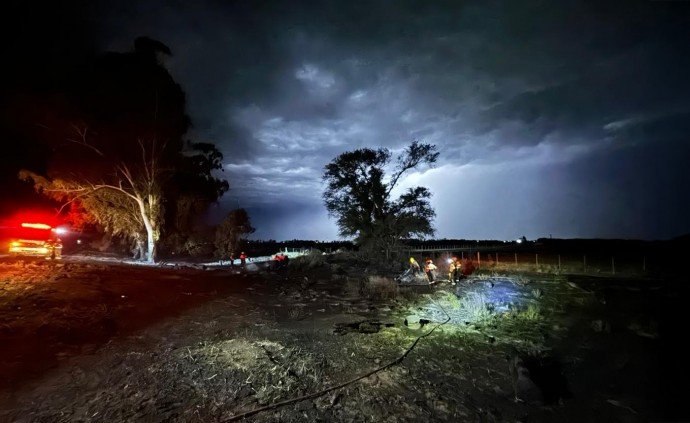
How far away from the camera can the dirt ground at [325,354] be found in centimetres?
661

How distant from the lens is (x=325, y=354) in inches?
361

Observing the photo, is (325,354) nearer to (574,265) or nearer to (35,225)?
(35,225)

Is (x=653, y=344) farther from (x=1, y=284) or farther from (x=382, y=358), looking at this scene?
(x=1, y=284)

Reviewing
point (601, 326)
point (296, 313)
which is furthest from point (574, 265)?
point (296, 313)

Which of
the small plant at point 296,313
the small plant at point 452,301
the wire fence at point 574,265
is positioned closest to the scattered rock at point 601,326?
the small plant at point 452,301

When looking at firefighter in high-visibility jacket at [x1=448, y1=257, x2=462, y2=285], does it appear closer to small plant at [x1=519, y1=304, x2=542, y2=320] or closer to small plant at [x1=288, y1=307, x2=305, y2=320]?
small plant at [x1=519, y1=304, x2=542, y2=320]

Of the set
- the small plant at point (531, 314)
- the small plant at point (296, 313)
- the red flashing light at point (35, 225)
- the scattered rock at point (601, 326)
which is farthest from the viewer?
the red flashing light at point (35, 225)

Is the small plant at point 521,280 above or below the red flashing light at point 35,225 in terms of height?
below

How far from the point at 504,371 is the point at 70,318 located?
1203 cm

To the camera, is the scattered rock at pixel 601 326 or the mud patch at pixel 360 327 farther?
the mud patch at pixel 360 327

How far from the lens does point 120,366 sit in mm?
7840

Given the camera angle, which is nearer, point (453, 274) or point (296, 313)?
point (296, 313)

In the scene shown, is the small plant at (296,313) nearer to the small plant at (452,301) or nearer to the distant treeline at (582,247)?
the small plant at (452,301)

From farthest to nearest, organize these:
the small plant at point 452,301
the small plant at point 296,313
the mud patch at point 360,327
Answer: the small plant at point 452,301, the small plant at point 296,313, the mud patch at point 360,327
